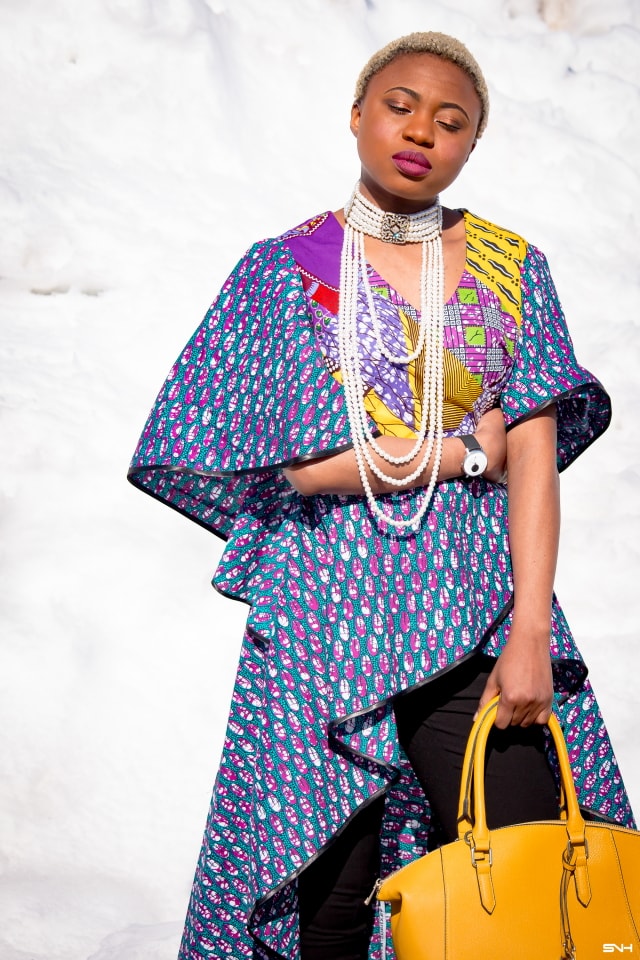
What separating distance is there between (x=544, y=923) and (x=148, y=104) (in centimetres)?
382

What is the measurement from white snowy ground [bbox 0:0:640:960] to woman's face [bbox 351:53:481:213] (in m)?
1.69

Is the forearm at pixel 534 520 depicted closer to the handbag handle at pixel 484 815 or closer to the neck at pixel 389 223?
the handbag handle at pixel 484 815

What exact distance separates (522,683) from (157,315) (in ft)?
9.37

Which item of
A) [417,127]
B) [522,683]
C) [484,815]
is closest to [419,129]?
[417,127]

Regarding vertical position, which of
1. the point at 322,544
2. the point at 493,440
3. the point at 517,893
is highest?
the point at 493,440

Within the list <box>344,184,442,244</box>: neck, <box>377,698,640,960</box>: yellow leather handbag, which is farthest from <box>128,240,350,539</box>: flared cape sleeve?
<box>377,698,640,960</box>: yellow leather handbag

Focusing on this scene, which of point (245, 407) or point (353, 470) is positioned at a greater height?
point (245, 407)

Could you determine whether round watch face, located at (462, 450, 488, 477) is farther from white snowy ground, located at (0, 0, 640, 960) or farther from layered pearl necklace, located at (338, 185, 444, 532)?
white snowy ground, located at (0, 0, 640, 960)

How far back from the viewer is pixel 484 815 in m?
1.49

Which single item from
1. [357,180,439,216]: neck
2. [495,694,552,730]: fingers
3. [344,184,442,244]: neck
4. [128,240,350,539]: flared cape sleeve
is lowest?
[495,694,552,730]: fingers

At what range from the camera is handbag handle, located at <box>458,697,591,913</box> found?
4.84 ft

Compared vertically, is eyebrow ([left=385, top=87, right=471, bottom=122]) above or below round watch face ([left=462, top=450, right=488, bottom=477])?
above

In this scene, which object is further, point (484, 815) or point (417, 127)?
point (417, 127)

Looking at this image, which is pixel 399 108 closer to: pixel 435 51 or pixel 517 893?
pixel 435 51
